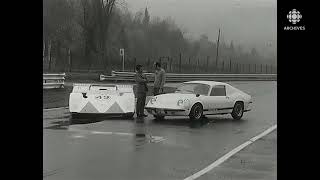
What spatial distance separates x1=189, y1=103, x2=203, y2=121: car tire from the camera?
49.0ft

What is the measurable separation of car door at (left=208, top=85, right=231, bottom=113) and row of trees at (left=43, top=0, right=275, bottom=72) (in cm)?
2018

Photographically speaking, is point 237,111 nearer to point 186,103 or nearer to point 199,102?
point 199,102

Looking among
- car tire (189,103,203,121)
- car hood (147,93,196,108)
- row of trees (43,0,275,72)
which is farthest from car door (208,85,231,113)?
row of trees (43,0,275,72)

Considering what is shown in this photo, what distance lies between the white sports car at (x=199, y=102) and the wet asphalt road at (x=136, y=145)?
32cm

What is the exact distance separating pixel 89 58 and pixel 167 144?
A: 3859 cm

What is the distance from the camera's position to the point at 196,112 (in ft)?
49.4

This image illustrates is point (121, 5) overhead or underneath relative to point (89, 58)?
overhead

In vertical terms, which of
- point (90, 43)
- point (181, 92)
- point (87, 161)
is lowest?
point (87, 161)

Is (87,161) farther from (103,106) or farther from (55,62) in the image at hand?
(55,62)

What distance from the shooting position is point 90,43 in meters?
48.5
